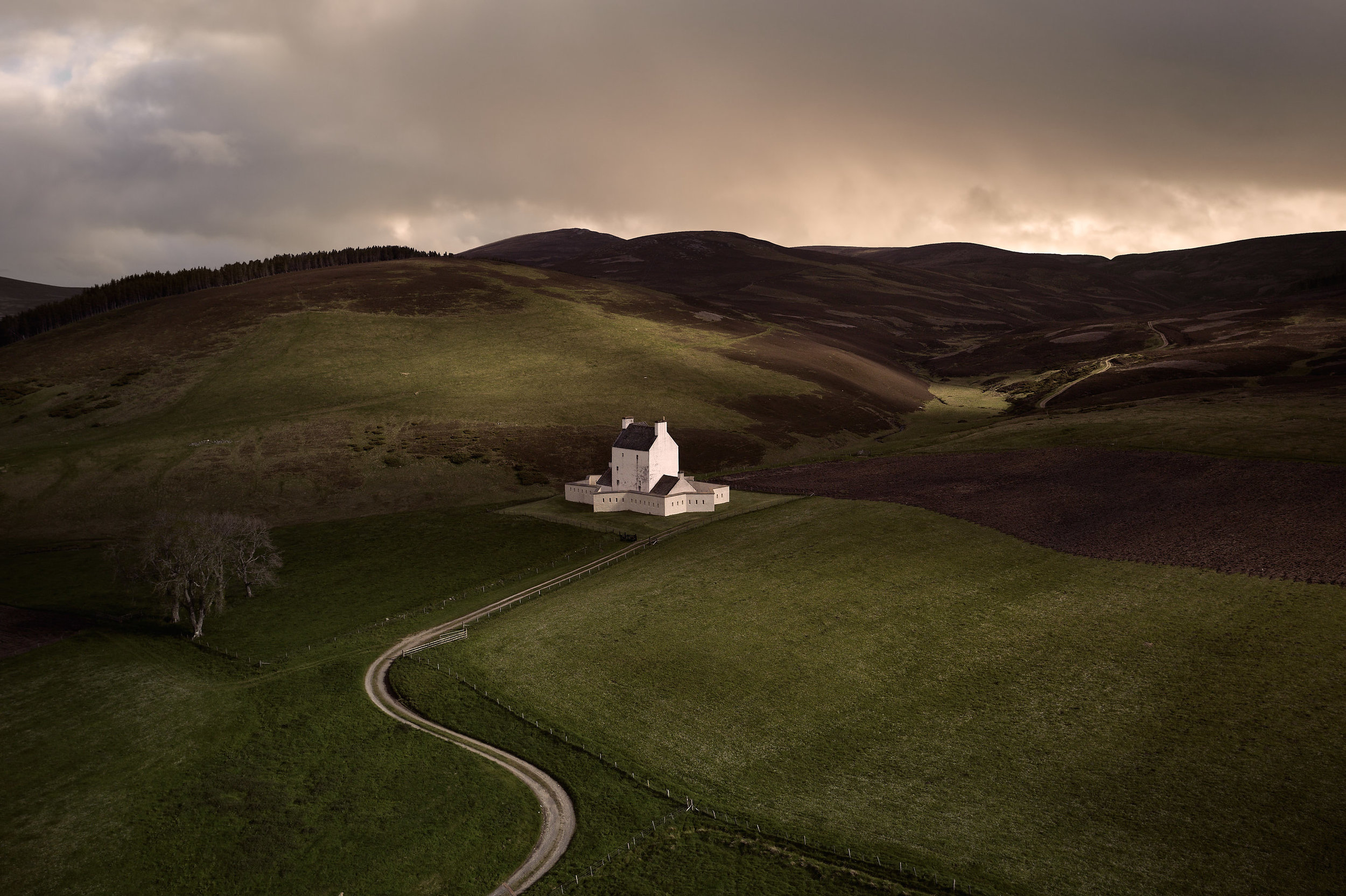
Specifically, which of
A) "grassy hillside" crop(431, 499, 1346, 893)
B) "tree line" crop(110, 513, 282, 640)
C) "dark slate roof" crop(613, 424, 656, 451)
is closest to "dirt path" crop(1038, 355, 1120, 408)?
"dark slate roof" crop(613, 424, 656, 451)

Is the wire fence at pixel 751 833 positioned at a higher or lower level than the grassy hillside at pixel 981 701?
lower

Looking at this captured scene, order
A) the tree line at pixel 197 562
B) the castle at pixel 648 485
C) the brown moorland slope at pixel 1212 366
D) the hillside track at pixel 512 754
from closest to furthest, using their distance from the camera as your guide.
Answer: the hillside track at pixel 512 754 < the tree line at pixel 197 562 < the castle at pixel 648 485 < the brown moorland slope at pixel 1212 366

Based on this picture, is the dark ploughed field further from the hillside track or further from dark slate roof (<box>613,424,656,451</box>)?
the hillside track

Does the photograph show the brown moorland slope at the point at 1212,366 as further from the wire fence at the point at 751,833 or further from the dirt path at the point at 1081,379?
the wire fence at the point at 751,833

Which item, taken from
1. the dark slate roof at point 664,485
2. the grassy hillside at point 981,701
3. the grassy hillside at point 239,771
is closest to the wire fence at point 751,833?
the grassy hillside at point 981,701

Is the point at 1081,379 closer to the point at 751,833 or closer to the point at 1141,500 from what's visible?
the point at 1141,500

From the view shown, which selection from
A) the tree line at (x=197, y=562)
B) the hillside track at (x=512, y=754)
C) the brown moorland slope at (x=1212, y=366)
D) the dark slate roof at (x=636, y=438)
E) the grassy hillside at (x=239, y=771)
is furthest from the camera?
the brown moorland slope at (x=1212, y=366)

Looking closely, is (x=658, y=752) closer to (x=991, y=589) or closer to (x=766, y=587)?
(x=766, y=587)

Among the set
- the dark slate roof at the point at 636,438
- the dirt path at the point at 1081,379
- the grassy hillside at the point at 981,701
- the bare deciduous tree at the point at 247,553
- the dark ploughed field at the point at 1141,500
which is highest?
the dirt path at the point at 1081,379
